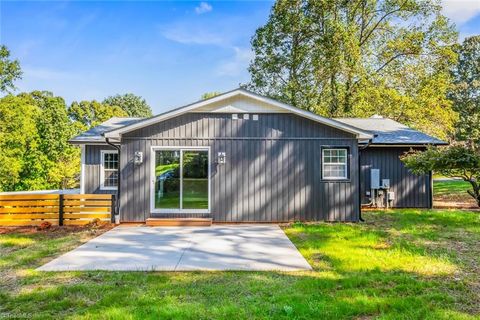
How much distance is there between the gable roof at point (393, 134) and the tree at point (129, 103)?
39.0 meters

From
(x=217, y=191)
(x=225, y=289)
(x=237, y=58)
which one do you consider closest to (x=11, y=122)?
(x=237, y=58)

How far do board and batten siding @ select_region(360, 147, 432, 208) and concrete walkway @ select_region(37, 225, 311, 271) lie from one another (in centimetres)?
550

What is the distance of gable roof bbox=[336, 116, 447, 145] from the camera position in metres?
11.4

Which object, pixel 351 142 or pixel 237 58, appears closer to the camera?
pixel 351 142

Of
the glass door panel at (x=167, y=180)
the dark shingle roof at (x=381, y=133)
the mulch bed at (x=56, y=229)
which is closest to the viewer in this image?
the mulch bed at (x=56, y=229)

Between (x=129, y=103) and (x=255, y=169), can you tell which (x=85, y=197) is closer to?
(x=255, y=169)

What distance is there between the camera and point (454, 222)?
345 inches

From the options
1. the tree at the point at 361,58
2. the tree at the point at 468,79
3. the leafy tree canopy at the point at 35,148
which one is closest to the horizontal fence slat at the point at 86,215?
the leafy tree canopy at the point at 35,148

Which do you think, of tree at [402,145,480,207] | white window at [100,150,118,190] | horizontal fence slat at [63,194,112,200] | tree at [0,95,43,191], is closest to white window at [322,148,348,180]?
tree at [402,145,480,207]

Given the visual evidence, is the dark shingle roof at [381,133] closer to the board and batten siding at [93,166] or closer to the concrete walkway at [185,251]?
the board and batten siding at [93,166]

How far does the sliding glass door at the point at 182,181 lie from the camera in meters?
9.30

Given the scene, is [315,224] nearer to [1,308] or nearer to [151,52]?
[1,308]

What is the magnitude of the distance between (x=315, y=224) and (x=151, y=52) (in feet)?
45.7

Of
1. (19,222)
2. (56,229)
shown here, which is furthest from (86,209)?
(19,222)
